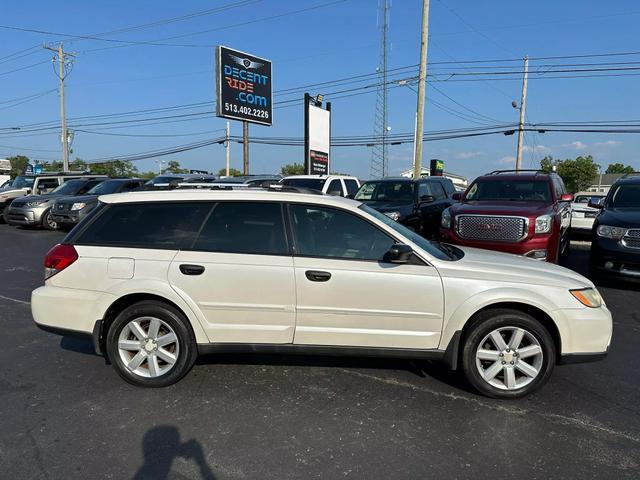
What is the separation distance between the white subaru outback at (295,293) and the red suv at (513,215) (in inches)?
146

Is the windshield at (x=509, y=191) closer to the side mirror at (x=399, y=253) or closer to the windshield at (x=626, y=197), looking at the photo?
the windshield at (x=626, y=197)

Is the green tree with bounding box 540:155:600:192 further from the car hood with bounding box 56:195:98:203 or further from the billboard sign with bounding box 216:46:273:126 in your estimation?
the car hood with bounding box 56:195:98:203

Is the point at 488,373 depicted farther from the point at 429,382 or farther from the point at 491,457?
the point at 491,457

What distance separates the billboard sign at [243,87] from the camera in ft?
71.9

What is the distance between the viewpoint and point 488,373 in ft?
12.4

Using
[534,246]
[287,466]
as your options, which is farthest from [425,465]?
[534,246]

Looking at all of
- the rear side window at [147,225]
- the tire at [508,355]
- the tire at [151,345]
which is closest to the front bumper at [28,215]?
the rear side window at [147,225]

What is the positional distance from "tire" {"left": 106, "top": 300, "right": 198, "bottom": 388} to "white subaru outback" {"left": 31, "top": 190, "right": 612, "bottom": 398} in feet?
0.03

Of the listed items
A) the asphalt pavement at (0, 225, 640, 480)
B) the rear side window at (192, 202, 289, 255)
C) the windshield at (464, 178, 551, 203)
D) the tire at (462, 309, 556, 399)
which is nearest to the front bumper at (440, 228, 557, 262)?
the windshield at (464, 178, 551, 203)

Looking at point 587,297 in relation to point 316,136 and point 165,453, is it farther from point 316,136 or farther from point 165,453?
point 316,136

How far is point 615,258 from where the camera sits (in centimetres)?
739

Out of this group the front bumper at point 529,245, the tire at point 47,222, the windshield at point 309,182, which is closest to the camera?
the front bumper at point 529,245

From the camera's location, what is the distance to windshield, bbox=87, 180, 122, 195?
51.0ft

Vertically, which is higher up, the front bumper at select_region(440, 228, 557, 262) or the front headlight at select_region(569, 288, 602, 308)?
the front headlight at select_region(569, 288, 602, 308)
